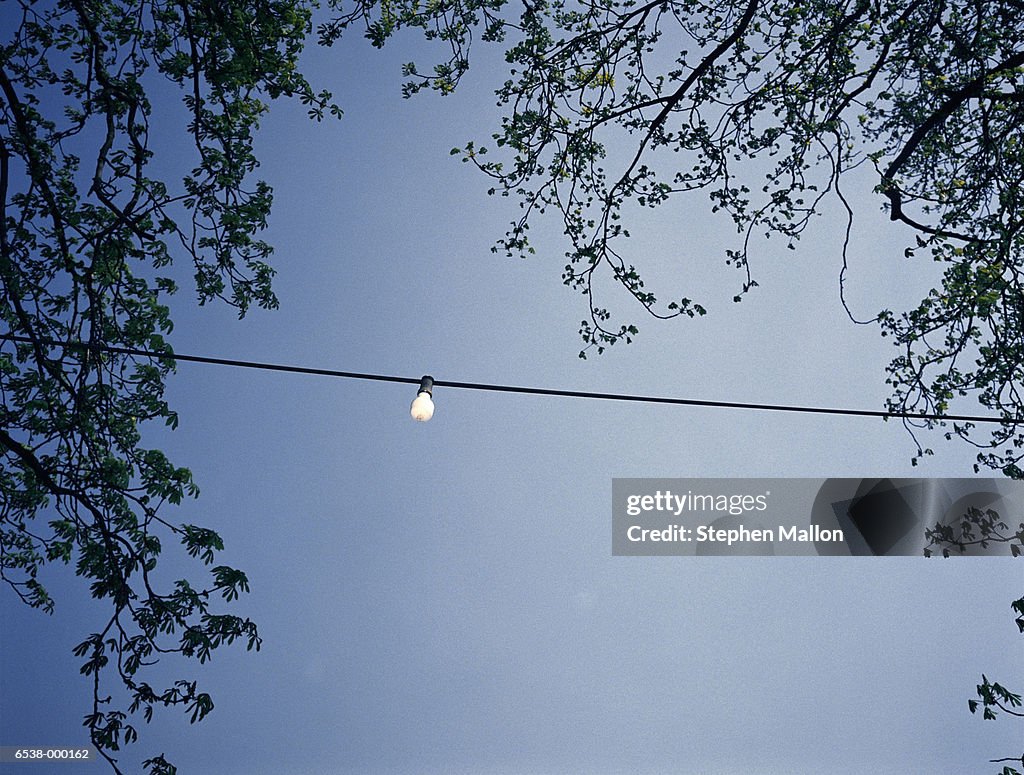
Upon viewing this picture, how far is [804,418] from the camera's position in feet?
42.5

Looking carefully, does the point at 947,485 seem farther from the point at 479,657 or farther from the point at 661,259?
the point at 479,657

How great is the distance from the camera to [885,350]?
13.0m

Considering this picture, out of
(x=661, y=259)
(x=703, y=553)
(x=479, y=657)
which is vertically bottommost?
(x=479, y=657)

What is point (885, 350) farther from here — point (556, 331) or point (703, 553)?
point (556, 331)

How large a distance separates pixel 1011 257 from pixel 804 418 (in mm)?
10027

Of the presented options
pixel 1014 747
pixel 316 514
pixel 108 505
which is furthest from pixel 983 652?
pixel 108 505

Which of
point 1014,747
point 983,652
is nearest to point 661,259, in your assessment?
point 983,652

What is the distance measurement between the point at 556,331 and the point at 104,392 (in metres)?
11.3

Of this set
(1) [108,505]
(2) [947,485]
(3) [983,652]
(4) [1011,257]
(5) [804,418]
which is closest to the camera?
(1) [108,505]

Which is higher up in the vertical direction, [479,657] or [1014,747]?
[479,657]

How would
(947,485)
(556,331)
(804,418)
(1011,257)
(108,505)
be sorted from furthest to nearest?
1. (556,331)
2. (804,418)
3. (947,485)
4. (1011,257)
5. (108,505)

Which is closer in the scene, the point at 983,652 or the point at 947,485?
the point at 947,485

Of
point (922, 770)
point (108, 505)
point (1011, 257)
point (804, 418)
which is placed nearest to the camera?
point (108, 505)

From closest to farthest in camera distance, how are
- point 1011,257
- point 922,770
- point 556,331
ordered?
point 1011,257, point 922,770, point 556,331
